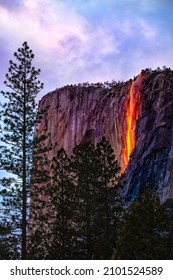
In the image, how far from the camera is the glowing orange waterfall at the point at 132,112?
44.8 meters

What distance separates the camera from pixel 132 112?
153ft

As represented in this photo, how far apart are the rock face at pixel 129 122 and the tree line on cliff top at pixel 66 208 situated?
6.68ft

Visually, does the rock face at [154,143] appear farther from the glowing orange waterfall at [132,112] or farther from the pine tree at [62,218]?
the pine tree at [62,218]

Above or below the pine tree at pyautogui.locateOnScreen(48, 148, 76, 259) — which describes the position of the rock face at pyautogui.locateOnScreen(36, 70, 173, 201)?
above

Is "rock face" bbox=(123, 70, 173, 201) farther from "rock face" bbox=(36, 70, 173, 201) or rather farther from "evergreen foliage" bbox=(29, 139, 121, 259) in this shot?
"evergreen foliage" bbox=(29, 139, 121, 259)

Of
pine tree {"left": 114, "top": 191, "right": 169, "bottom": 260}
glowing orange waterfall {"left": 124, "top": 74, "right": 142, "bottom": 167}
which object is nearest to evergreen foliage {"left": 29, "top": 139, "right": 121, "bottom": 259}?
pine tree {"left": 114, "top": 191, "right": 169, "bottom": 260}

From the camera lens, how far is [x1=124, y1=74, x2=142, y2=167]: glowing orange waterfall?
44812mm

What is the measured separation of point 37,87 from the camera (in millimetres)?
25203

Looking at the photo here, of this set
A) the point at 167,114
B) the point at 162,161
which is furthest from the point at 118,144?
the point at 162,161

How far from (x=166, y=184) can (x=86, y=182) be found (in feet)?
18.4

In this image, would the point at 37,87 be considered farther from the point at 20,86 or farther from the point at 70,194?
the point at 70,194

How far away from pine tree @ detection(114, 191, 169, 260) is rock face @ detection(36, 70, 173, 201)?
836 centimetres
